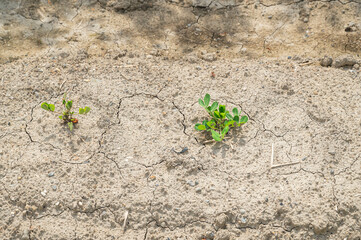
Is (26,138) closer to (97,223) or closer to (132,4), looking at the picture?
(97,223)

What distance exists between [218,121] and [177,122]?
1.12 feet

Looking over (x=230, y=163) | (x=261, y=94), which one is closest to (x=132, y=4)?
(x=261, y=94)

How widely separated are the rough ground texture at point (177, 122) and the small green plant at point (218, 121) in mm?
104

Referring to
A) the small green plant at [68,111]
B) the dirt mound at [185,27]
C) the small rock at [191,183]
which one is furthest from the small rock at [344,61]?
the small green plant at [68,111]

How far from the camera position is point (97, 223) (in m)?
2.55

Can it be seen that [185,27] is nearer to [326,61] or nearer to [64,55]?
[64,55]

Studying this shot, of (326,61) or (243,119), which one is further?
(326,61)

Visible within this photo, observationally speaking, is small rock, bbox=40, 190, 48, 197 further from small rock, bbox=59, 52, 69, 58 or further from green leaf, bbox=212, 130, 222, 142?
small rock, bbox=59, 52, 69, 58

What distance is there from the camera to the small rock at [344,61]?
3.38m

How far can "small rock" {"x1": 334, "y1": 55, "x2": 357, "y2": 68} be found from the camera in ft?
11.1

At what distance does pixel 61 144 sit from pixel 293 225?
5.95 ft

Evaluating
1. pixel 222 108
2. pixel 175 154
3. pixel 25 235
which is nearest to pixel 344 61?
pixel 222 108

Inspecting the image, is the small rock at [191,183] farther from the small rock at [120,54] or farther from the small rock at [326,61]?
the small rock at [326,61]

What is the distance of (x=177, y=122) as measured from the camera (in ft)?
9.91
